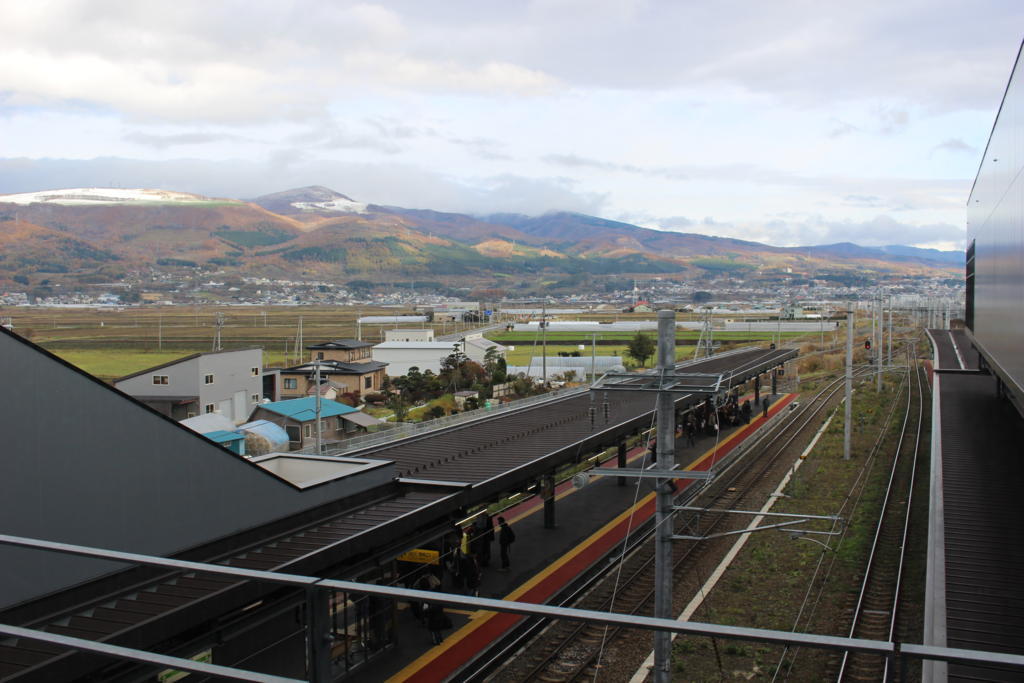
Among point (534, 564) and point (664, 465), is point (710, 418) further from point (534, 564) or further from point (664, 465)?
point (664, 465)

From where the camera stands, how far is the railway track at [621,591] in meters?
7.56

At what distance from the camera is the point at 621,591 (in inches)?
397

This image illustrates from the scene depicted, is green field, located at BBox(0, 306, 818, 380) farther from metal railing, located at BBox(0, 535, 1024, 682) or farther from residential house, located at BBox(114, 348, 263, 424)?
metal railing, located at BBox(0, 535, 1024, 682)

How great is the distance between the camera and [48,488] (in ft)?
16.8

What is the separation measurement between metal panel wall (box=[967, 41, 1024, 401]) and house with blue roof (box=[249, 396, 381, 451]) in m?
17.4

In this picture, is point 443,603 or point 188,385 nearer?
point 443,603

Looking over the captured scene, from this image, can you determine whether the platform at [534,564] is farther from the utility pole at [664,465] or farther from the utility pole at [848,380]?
the utility pole at [848,380]

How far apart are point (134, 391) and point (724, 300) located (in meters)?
111

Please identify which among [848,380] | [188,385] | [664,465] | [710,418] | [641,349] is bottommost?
[710,418]

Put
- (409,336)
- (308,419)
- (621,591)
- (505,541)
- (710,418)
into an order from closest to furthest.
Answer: (621,591) → (505,541) → (710,418) → (308,419) → (409,336)

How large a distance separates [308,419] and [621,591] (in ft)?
50.0

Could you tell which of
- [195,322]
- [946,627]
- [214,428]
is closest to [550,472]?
[946,627]

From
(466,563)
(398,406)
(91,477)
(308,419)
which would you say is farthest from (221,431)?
(91,477)

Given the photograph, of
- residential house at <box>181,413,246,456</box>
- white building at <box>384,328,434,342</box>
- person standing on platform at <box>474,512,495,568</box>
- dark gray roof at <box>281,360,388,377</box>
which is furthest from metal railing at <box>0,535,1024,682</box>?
white building at <box>384,328,434,342</box>
